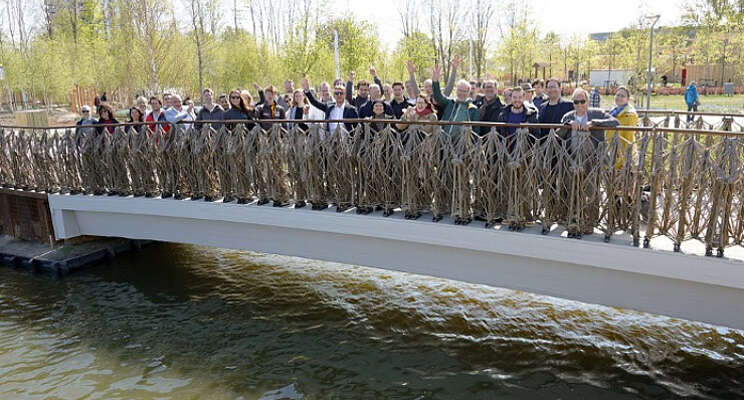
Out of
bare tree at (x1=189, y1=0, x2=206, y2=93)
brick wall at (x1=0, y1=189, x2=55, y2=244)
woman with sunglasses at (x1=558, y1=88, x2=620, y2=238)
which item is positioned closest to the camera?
woman with sunglasses at (x1=558, y1=88, x2=620, y2=238)

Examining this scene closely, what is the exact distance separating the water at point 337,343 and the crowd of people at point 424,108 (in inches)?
101

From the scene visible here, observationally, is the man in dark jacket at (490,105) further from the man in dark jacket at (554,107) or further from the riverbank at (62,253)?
the riverbank at (62,253)

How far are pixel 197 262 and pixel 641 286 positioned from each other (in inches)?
305

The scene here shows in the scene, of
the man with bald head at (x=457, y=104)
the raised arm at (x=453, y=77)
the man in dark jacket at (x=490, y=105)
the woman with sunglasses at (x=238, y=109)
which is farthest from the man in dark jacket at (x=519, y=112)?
the woman with sunglasses at (x=238, y=109)

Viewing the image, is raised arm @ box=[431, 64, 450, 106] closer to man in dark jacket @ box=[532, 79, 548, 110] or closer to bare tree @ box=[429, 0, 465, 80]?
man in dark jacket @ box=[532, 79, 548, 110]

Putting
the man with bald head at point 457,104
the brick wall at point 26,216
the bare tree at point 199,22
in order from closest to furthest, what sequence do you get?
1. the man with bald head at point 457,104
2. the brick wall at point 26,216
3. the bare tree at point 199,22

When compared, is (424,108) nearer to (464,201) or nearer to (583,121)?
(464,201)

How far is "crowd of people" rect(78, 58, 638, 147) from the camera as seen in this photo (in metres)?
6.61

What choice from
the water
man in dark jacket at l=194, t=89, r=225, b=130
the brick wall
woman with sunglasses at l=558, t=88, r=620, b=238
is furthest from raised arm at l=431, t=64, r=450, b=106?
the brick wall

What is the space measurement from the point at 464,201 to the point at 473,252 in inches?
22.9

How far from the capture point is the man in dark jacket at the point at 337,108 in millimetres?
7945

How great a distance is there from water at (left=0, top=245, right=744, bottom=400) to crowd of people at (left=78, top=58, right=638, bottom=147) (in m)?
2.56

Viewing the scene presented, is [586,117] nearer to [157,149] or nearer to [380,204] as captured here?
[380,204]

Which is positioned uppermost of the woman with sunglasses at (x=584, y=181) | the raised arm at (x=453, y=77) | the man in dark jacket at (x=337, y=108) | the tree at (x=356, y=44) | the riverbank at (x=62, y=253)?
the tree at (x=356, y=44)
